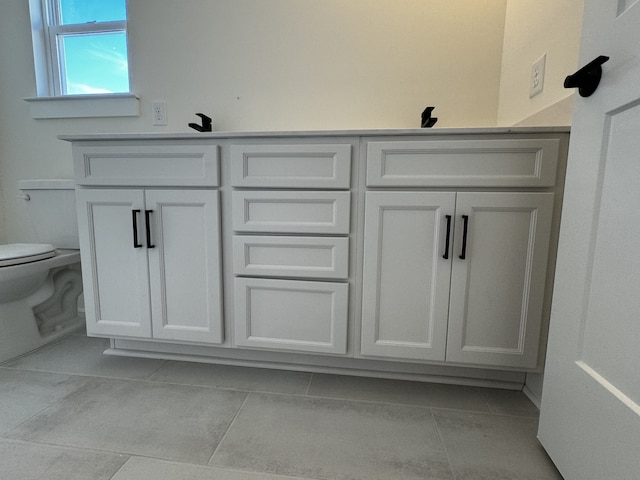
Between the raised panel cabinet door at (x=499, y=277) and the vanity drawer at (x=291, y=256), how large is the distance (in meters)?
0.38

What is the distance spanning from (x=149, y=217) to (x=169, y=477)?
0.81 meters

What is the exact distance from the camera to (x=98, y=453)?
812 mm

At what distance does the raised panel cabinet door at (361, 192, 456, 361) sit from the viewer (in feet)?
3.27

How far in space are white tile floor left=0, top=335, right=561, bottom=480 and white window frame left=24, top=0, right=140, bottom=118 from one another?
1233 mm

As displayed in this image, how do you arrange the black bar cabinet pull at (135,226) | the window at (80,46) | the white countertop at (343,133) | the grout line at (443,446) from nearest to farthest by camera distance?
the grout line at (443,446), the white countertop at (343,133), the black bar cabinet pull at (135,226), the window at (80,46)

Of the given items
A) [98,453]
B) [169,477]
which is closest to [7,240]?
[98,453]

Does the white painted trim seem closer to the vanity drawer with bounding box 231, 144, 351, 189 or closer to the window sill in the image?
the vanity drawer with bounding box 231, 144, 351, 189

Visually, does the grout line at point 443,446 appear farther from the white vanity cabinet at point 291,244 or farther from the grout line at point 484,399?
the white vanity cabinet at point 291,244

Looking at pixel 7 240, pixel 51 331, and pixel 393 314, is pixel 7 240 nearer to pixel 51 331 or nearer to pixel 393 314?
pixel 51 331

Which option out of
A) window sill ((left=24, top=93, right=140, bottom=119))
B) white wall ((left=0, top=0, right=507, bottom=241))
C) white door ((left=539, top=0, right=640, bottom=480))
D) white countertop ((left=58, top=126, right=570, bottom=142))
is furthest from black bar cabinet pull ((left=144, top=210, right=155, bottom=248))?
white door ((left=539, top=0, right=640, bottom=480))

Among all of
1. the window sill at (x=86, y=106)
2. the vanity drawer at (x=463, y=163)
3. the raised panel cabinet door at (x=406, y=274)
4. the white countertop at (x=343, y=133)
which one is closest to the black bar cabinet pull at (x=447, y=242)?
the raised panel cabinet door at (x=406, y=274)

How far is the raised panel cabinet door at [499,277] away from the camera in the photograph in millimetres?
954

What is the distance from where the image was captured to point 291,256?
3.55 feet

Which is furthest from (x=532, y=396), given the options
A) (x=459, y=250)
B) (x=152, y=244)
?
(x=152, y=244)
